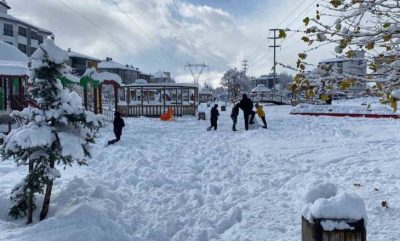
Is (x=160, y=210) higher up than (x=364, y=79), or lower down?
lower down

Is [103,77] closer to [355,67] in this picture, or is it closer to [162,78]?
[355,67]

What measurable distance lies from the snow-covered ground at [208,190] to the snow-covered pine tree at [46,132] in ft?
1.99

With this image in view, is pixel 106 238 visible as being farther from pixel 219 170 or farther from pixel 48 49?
pixel 219 170

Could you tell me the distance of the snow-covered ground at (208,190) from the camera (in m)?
5.82

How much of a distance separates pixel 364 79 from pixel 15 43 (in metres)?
56.5

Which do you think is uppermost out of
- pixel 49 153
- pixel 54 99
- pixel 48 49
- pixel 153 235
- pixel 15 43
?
pixel 15 43

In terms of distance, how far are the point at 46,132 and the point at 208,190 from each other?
3.43 metres

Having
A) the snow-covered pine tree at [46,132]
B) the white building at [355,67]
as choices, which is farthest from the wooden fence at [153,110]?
the white building at [355,67]

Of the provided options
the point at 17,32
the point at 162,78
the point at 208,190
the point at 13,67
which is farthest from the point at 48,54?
the point at 162,78

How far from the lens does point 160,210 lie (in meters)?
6.84

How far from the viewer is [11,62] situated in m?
18.8

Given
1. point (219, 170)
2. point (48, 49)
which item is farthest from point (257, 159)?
point (48, 49)

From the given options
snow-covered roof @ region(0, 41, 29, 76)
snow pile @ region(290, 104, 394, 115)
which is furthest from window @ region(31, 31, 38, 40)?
snow pile @ region(290, 104, 394, 115)

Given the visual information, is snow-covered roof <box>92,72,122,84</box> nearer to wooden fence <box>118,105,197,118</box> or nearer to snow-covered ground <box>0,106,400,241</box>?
wooden fence <box>118,105,197,118</box>
